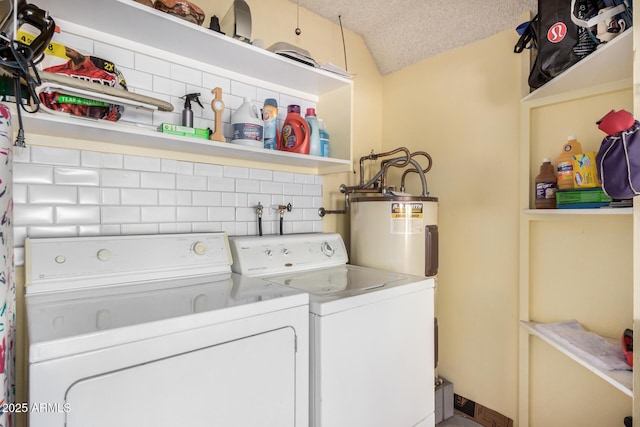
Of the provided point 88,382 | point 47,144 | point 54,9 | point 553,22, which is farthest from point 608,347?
point 54,9

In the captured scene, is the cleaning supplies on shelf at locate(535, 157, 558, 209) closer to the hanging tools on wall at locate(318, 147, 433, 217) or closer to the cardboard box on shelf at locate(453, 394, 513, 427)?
the hanging tools on wall at locate(318, 147, 433, 217)

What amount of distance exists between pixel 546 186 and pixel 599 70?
54 centimetres

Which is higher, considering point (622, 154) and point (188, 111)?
point (188, 111)

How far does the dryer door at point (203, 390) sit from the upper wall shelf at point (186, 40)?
4.03 feet

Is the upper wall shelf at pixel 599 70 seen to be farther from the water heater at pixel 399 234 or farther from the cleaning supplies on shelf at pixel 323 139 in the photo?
the cleaning supplies on shelf at pixel 323 139

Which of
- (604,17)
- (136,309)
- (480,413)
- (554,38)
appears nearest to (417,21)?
(554,38)

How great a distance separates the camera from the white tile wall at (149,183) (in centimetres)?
132

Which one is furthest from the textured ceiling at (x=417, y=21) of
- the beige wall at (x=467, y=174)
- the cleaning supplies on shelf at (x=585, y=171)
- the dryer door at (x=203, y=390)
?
the dryer door at (x=203, y=390)

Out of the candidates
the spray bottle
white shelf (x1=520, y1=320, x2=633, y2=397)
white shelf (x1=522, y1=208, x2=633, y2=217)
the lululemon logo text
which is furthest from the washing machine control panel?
the lululemon logo text

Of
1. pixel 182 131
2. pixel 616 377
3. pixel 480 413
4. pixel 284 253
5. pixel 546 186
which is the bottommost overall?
pixel 480 413

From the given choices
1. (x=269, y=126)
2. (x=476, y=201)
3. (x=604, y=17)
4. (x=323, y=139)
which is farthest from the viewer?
(x=476, y=201)

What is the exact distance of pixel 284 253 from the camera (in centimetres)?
174

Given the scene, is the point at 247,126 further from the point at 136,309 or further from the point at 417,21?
the point at 417,21

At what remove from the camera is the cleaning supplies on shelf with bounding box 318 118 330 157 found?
1.96m
